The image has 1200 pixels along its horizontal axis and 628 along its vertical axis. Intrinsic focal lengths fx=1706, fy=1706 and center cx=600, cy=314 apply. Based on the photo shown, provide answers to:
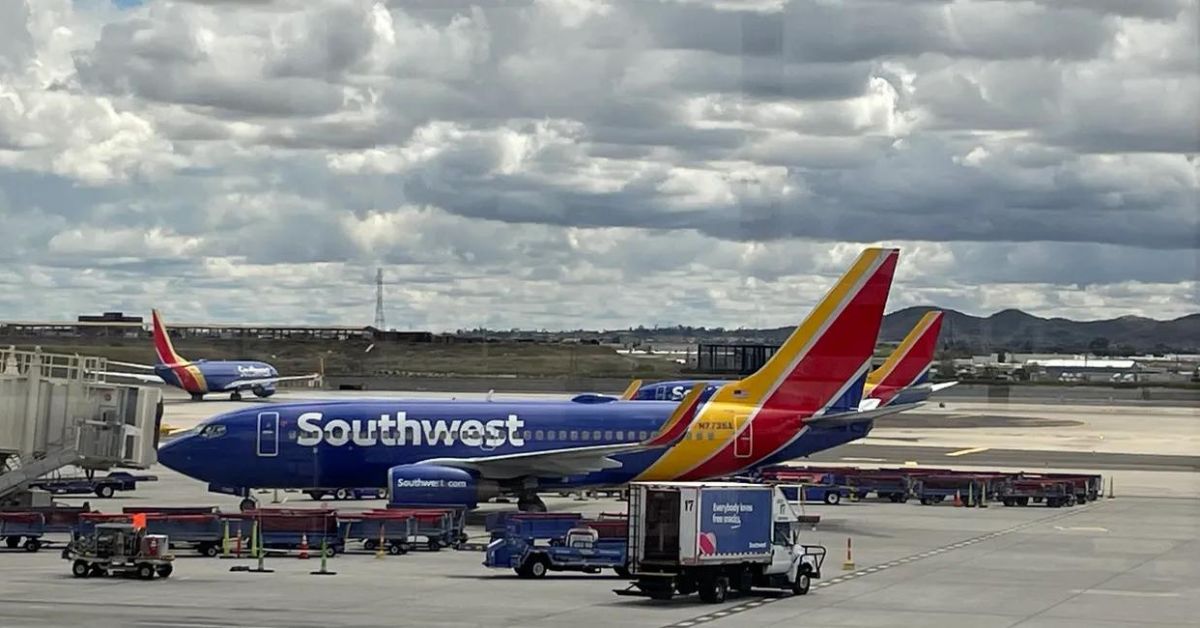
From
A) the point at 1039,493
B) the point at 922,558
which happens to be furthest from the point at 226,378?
the point at 922,558

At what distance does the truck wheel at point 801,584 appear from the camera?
1442 inches

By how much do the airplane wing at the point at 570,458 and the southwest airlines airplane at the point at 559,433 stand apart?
6 centimetres

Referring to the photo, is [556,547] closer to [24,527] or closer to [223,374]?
[24,527]

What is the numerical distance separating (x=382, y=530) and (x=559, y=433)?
11.0 meters

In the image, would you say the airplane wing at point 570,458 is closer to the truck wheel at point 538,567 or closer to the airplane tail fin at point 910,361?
the truck wheel at point 538,567

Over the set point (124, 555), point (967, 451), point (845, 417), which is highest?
point (967, 451)

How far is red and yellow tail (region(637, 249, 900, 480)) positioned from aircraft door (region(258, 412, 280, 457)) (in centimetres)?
1171

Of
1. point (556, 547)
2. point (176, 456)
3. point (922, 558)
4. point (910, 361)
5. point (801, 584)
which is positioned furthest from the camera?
point (910, 361)

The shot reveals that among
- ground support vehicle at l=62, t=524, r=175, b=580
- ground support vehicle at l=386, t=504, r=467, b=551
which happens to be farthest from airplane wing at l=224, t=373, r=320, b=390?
ground support vehicle at l=62, t=524, r=175, b=580

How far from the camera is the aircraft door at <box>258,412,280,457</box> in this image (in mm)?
53812

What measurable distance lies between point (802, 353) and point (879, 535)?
6.45 meters

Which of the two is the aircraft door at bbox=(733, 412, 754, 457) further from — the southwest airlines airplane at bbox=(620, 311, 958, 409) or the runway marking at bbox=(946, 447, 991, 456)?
the runway marking at bbox=(946, 447, 991, 456)

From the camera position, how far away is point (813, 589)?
37688 millimetres

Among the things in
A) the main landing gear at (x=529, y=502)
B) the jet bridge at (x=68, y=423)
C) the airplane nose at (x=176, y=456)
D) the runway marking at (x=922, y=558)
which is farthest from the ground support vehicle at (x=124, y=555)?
the main landing gear at (x=529, y=502)
